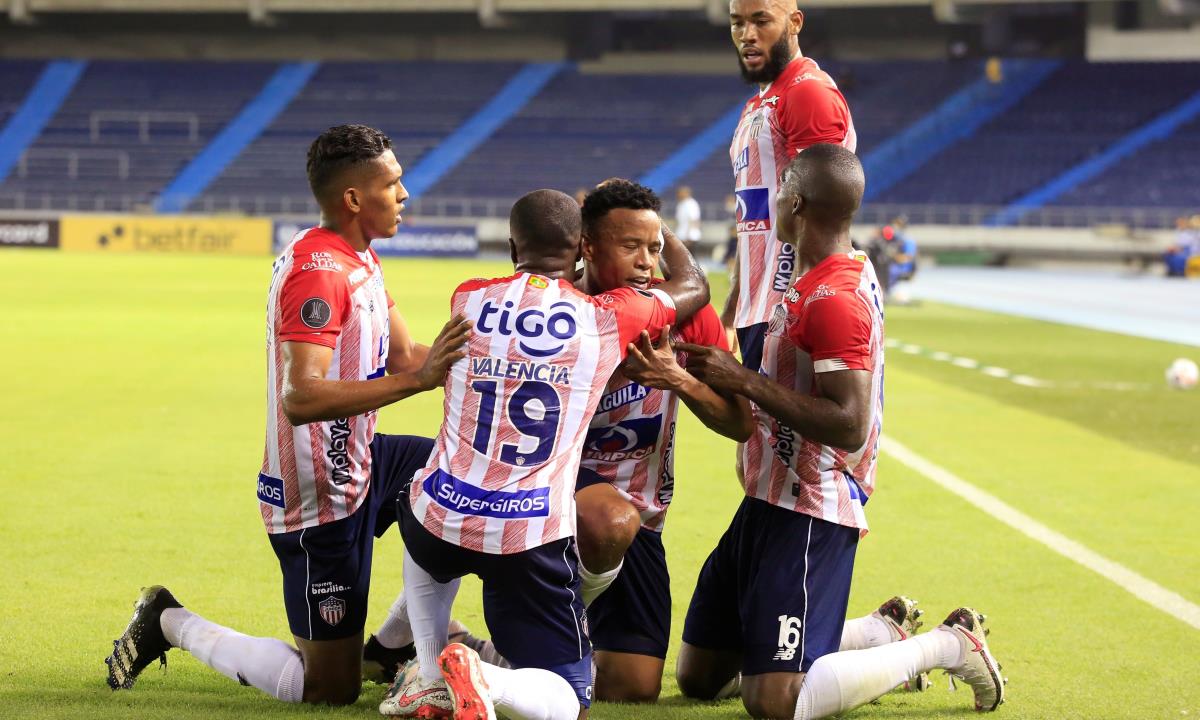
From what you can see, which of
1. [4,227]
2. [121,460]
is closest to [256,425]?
[121,460]

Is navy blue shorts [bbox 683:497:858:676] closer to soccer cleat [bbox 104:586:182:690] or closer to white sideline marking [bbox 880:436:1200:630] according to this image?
soccer cleat [bbox 104:586:182:690]

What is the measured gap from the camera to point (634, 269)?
14.9 ft

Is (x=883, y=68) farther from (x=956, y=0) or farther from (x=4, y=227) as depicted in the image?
(x=4, y=227)

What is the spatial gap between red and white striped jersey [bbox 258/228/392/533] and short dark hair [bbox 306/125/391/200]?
17cm

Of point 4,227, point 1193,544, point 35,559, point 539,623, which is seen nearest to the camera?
point 539,623

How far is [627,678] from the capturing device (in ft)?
15.7

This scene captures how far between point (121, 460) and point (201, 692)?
4.91 meters

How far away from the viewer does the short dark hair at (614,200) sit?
451 cm

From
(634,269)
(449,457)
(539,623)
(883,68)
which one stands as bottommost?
(539,623)

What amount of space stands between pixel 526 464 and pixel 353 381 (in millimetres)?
626

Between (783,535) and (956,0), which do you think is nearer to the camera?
(783,535)

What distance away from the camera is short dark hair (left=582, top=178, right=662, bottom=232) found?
4.51m

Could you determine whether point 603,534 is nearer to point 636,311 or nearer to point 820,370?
point 636,311

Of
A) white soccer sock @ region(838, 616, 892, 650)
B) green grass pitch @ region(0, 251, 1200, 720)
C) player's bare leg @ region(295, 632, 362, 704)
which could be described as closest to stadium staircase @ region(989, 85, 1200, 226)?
green grass pitch @ region(0, 251, 1200, 720)
